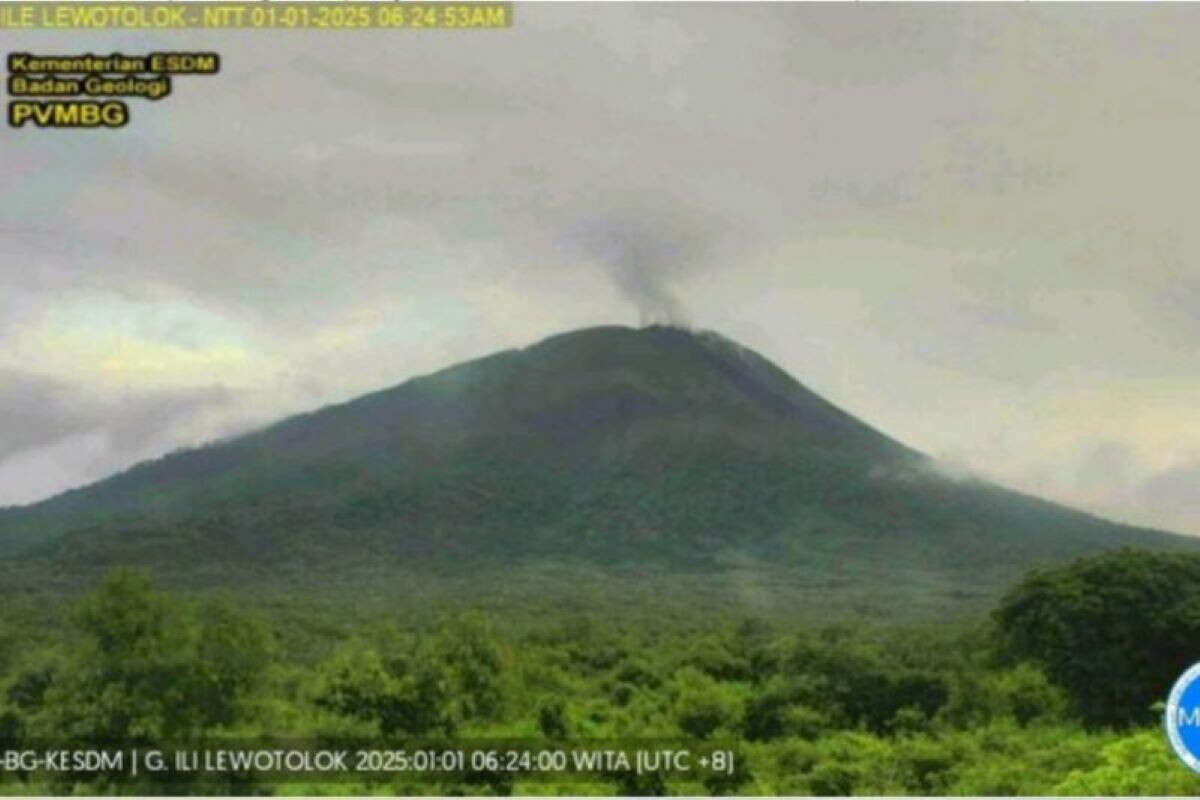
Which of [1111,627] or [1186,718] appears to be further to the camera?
[1111,627]

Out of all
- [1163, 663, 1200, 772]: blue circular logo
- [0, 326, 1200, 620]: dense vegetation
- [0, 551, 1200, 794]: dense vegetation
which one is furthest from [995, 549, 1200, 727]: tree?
[1163, 663, 1200, 772]: blue circular logo

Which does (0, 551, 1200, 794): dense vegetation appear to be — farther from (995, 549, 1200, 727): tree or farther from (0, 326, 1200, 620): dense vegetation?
(0, 326, 1200, 620): dense vegetation

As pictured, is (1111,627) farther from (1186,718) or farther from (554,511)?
(554,511)

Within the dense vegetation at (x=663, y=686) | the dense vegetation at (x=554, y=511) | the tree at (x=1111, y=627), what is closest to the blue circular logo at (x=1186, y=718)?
the dense vegetation at (x=663, y=686)

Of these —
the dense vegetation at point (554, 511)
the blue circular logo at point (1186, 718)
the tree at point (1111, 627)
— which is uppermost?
the dense vegetation at point (554, 511)

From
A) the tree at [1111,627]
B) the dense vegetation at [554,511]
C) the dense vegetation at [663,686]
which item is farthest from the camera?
the dense vegetation at [554,511]

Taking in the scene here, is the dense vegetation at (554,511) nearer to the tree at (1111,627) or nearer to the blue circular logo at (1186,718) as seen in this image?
the tree at (1111,627)

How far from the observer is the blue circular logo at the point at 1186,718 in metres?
9.05

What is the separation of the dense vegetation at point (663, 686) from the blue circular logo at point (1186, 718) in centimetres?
22

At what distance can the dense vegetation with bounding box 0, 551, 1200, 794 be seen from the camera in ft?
31.6

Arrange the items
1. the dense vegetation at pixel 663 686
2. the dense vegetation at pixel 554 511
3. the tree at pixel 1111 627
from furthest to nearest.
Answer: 1. the dense vegetation at pixel 554 511
2. the tree at pixel 1111 627
3. the dense vegetation at pixel 663 686

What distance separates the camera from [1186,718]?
9156 mm

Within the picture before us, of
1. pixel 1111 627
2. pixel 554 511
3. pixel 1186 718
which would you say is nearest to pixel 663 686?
pixel 554 511

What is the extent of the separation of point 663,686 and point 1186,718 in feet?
8.41
